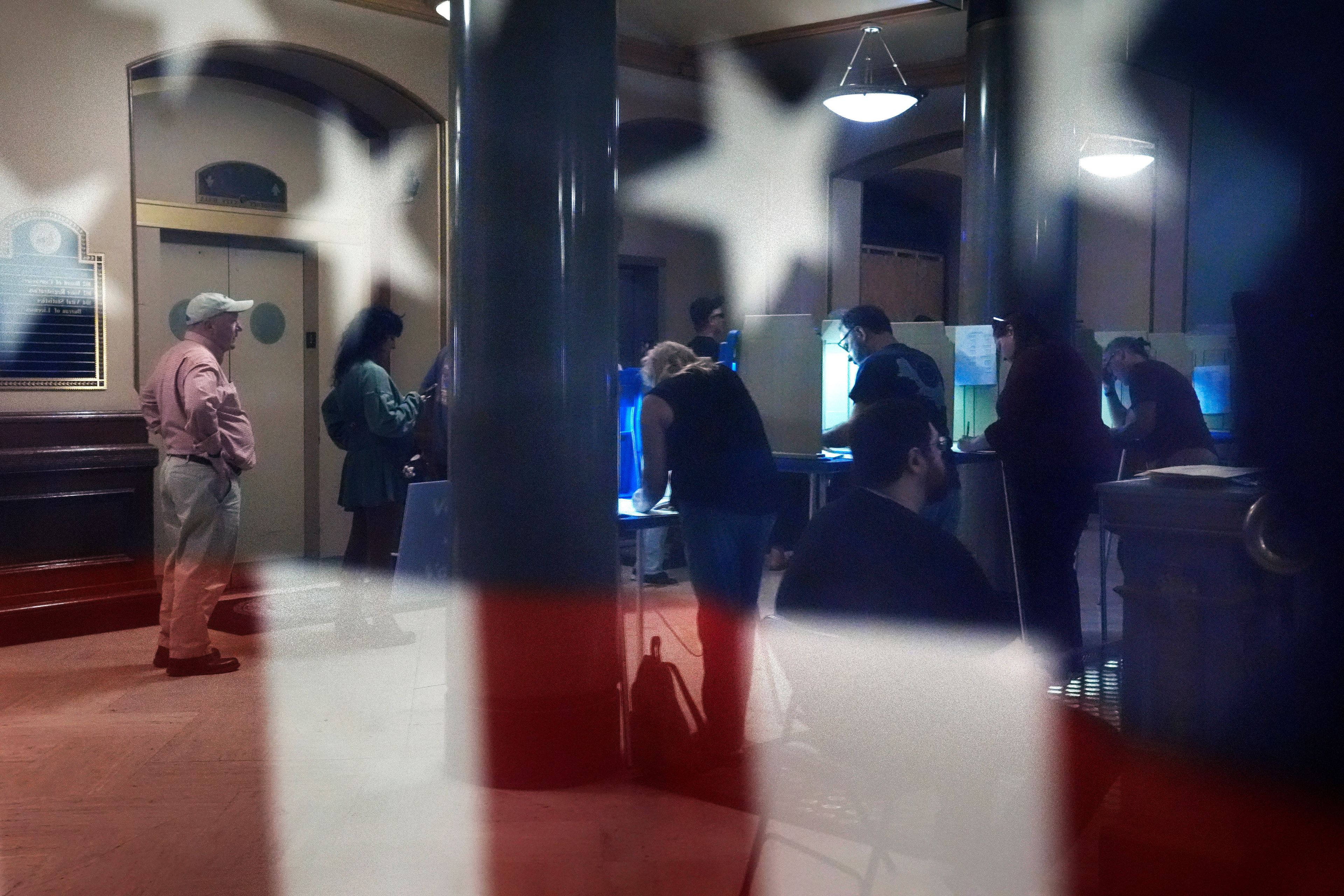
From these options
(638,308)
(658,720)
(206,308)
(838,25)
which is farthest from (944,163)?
(658,720)

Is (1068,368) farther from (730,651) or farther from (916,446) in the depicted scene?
(916,446)

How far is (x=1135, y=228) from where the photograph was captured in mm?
10570

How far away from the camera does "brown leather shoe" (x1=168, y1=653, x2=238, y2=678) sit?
516 cm

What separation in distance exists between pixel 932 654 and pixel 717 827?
1271 millimetres

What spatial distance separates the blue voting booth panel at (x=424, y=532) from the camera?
4414 millimetres

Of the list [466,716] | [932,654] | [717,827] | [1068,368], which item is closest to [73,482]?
[466,716]

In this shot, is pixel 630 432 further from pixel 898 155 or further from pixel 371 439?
pixel 898 155

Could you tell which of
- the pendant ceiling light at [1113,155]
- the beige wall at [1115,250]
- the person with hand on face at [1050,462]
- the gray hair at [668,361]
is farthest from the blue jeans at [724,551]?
the beige wall at [1115,250]

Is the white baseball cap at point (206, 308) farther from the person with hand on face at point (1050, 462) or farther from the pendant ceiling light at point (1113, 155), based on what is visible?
the pendant ceiling light at point (1113, 155)

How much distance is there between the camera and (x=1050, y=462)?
4.96 meters

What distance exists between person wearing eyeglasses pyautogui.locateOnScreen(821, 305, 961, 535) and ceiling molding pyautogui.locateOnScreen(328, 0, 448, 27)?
3.00m

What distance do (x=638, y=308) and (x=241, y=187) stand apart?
13.6 feet

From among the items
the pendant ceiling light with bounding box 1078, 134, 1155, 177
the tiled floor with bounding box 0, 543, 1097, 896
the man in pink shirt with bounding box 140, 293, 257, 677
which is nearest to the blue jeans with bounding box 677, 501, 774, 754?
the tiled floor with bounding box 0, 543, 1097, 896

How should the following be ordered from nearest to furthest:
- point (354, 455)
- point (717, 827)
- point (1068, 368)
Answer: point (717, 827), point (1068, 368), point (354, 455)
